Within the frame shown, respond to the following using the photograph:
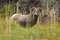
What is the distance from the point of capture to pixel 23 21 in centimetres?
1226

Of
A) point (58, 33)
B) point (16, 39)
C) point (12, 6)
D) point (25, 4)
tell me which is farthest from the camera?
point (12, 6)

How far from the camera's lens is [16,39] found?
6.16 m

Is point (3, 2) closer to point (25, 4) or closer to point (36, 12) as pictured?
point (25, 4)

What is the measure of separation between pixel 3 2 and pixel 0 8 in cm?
50

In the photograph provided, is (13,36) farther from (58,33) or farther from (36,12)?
(36,12)

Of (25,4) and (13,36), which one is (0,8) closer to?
(25,4)

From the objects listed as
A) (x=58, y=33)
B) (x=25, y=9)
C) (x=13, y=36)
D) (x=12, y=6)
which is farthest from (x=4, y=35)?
(x=12, y=6)

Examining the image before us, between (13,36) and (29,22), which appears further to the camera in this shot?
(29,22)

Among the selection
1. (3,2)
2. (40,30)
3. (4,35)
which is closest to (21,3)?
(3,2)

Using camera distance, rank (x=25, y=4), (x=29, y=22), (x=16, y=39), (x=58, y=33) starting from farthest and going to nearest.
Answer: (x=25, y=4) < (x=29, y=22) < (x=58, y=33) < (x=16, y=39)

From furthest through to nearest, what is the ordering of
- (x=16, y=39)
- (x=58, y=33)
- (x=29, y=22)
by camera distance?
1. (x=29, y=22)
2. (x=58, y=33)
3. (x=16, y=39)

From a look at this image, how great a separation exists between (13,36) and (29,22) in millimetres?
5581

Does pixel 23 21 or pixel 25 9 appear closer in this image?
pixel 23 21

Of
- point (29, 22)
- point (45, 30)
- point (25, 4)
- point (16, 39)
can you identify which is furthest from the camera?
point (25, 4)
